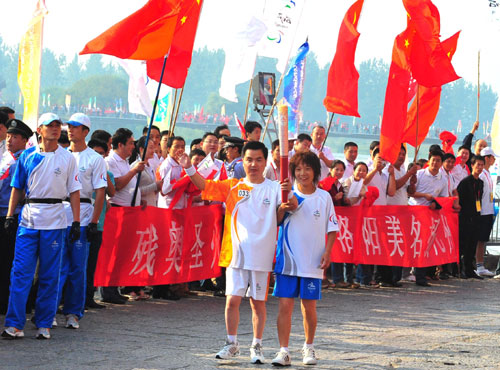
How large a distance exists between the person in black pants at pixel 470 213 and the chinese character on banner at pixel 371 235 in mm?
2103

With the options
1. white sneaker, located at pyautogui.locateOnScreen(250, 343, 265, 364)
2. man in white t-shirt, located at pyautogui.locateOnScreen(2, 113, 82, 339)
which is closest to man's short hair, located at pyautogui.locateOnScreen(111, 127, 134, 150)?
man in white t-shirt, located at pyautogui.locateOnScreen(2, 113, 82, 339)

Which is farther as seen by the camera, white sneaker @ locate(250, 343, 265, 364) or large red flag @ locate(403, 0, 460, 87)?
large red flag @ locate(403, 0, 460, 87)

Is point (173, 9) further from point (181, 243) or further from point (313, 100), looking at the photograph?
point (313, 100)

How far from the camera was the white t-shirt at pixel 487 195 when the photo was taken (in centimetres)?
1342

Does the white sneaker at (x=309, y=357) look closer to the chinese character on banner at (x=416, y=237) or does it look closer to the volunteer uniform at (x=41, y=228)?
the volunteer uniform at (x=41, y=228)

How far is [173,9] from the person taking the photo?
9.35m

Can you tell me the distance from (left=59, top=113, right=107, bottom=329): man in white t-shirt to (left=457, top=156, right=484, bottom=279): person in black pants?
264 inches

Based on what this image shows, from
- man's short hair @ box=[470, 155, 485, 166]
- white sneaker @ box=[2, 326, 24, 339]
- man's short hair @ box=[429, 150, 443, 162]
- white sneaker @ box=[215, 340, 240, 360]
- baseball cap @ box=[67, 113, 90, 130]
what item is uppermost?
man's short hair @ box=[470, 155, 485, 166]

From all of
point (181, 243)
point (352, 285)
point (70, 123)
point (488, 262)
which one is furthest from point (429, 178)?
point (70, 123)

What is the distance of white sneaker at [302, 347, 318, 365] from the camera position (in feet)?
21.0

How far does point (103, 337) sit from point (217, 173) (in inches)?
119

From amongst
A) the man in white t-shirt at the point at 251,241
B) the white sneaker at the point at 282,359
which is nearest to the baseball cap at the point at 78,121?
the man in white t-shirt at the point at 251,241

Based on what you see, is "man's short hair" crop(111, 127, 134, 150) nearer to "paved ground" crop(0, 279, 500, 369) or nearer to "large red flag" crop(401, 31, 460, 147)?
"paved ground" crop(0, 279, 500, 369)

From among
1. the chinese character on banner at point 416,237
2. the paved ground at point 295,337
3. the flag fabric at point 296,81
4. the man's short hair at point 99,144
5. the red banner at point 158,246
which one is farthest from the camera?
the flag fabric at point 296,81
